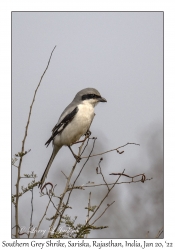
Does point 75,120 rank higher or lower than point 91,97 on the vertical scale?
lower

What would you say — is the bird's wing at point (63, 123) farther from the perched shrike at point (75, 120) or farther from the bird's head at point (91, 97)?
the bird's head at point (91, 97)

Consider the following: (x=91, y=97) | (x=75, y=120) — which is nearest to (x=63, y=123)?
(x=75, y=120)

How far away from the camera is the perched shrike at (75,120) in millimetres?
5268

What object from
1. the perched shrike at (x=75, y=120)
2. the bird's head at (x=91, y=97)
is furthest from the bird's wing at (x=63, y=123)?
the bird's head at (x=91, y=97)

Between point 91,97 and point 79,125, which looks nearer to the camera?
point 79,125

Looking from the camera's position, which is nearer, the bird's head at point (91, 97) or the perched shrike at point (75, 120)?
the perched shrike at point (75, 120)

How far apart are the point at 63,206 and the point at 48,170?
177cm

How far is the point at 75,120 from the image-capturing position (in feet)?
17.3

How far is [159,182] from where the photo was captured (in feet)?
24.3

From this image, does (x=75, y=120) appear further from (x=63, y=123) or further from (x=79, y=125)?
(x=63, y=123)

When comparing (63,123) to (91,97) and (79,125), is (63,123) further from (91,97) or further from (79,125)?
(91,97)

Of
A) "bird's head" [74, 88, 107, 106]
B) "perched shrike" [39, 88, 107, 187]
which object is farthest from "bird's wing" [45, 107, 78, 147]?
"bird's head" [74, 88, 107, 106]
